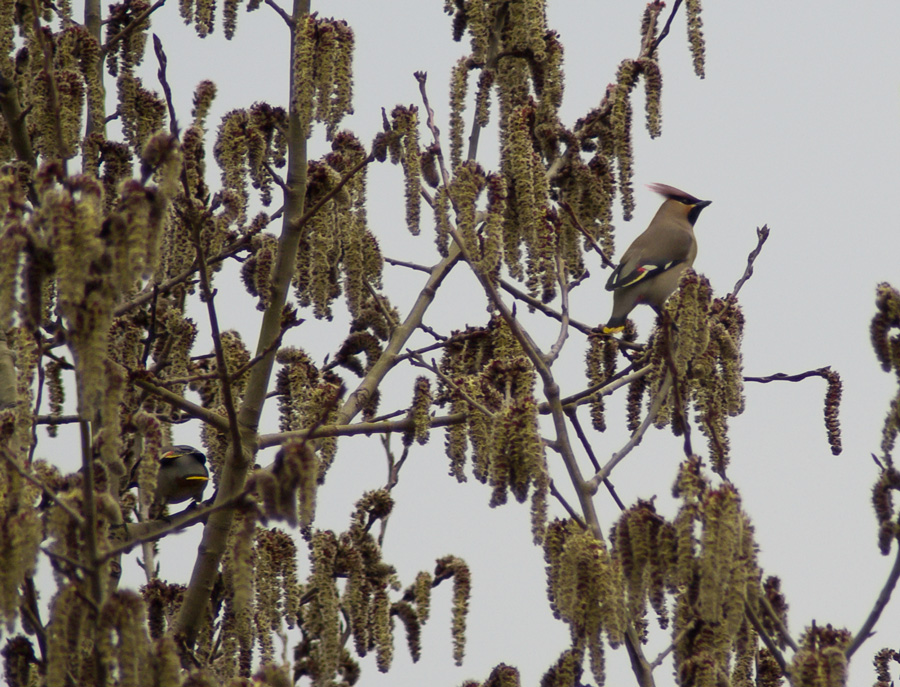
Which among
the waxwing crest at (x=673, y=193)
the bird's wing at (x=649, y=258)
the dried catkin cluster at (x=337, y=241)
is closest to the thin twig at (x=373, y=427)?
the dried catkin cluster at (x=337, y=241)

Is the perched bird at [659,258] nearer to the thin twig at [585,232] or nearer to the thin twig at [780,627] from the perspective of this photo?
the thin twig at [585,232]

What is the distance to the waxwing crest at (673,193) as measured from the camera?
795 centimetres

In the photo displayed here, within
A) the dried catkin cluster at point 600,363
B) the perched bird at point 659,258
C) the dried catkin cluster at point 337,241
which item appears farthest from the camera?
the perched bird at point 659,258

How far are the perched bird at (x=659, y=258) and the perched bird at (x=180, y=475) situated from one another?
2.11 m

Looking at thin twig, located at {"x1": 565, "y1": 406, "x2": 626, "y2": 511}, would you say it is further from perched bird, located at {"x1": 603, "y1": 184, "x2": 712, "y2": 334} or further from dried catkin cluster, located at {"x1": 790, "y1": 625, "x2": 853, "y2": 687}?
perched bird, located at {"x1": 603, "y1": 184, "x2": 712, "y2": 334}

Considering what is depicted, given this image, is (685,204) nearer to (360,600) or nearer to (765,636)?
(360,600)

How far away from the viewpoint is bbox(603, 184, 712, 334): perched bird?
6.85 m

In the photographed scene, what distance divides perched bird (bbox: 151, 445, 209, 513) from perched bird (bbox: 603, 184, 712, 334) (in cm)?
211

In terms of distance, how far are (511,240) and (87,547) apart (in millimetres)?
1858

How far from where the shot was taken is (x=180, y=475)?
586cm

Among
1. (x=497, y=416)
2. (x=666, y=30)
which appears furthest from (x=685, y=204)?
(x=497, y=416)

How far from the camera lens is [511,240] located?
12.7ft

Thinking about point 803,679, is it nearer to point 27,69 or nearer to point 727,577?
point 727,577

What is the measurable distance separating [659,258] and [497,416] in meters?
4.33
